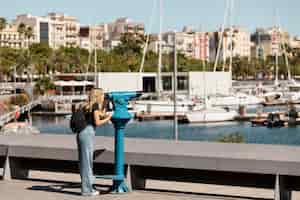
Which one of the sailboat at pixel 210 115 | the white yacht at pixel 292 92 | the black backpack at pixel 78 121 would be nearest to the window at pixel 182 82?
the white yacht at pixel 292 92

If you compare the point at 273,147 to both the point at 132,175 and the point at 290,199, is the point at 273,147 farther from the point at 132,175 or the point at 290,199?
the point at 132,175

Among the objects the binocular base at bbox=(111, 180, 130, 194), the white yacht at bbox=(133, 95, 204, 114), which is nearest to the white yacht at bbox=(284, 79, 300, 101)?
the white yacht at bbox=(133, 95, 204, 114)

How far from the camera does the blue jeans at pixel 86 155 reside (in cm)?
942

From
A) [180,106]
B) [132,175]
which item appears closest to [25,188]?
[132,175]

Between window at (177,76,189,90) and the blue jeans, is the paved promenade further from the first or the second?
window at (177,76,189,90)

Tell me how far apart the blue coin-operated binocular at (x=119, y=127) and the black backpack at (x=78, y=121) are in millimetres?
386

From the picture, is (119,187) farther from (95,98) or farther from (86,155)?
(95,98)

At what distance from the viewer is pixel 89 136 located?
9430 millimetres

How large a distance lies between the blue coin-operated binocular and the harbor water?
46.8m

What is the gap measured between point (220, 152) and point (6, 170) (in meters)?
3.43

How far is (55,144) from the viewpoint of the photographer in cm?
1079

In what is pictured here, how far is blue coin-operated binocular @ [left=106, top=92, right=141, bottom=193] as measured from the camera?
958 centimetres

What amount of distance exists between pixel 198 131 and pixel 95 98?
196 feet

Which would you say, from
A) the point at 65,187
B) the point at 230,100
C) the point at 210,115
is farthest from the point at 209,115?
the point at 65,187
